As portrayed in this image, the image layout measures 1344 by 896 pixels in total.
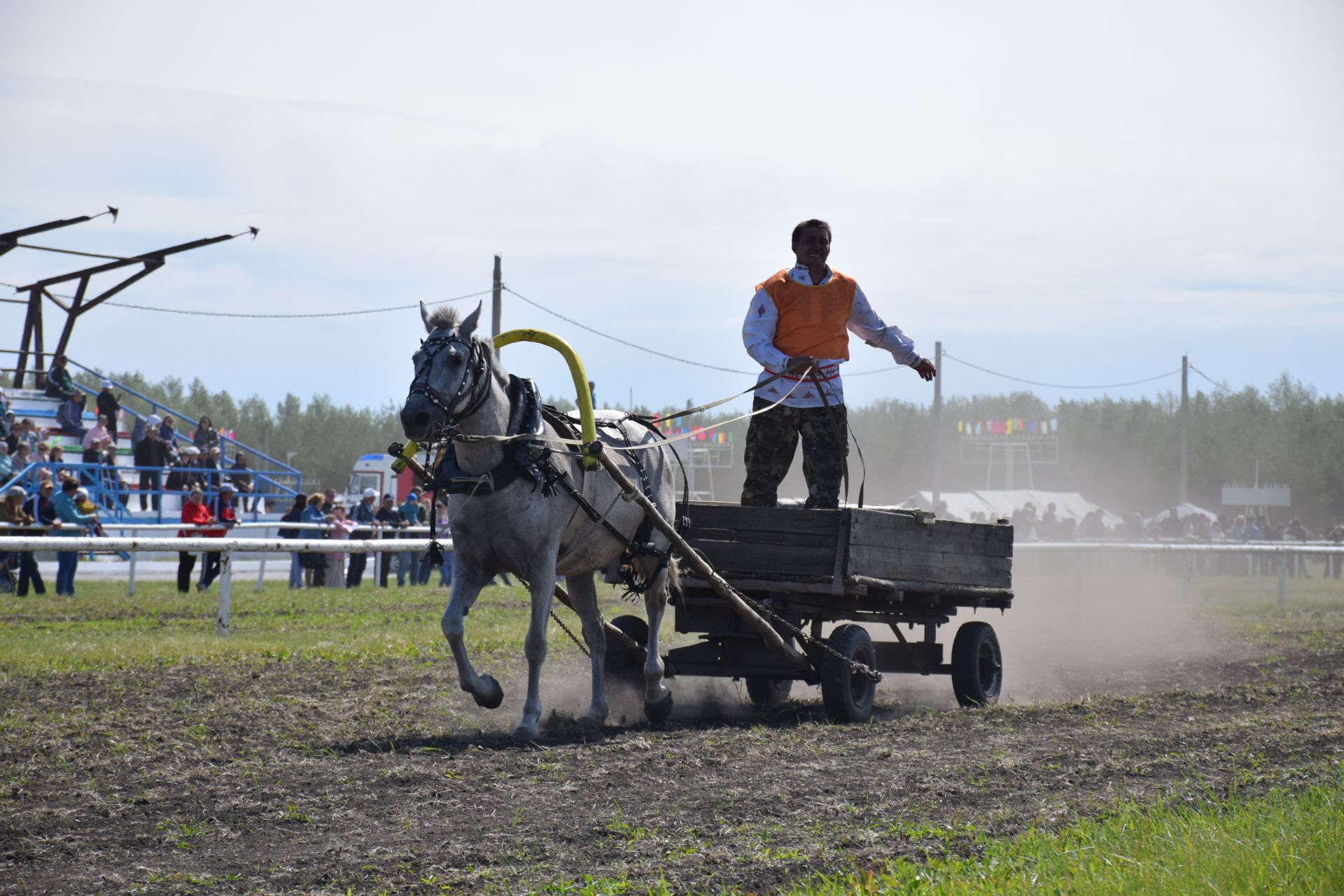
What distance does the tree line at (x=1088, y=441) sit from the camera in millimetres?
77062

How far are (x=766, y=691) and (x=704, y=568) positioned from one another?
2.58m

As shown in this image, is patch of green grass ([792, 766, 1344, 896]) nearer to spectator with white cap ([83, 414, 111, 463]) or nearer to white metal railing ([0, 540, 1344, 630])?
white metal railing ([0, 540, 1344, 630])

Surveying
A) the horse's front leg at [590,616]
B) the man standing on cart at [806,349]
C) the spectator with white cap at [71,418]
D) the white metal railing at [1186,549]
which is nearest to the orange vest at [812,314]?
the man standing on cart at [806,349]

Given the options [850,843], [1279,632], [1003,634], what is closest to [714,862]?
[850,843]

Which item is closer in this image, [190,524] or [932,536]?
[932,536]

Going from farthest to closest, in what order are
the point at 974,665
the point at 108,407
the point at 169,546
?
the point at 108,407
the point at 169,546
the point at 974,665

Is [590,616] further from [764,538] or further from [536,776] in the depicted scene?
[536,776]

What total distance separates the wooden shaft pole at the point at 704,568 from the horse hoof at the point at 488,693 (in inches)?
53.0

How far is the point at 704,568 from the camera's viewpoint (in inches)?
346

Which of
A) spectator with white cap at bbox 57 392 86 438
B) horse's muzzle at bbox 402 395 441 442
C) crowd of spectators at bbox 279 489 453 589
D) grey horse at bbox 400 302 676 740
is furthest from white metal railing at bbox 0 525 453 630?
spectator with white cap at bbox 57 392 86 438

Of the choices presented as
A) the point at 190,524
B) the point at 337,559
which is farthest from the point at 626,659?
the point at 337,559

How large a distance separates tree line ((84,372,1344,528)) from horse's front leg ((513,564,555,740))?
59631mm

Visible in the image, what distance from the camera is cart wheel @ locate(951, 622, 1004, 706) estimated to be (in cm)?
1037

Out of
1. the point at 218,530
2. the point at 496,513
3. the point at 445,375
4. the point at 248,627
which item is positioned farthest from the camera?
the point at 218,530
